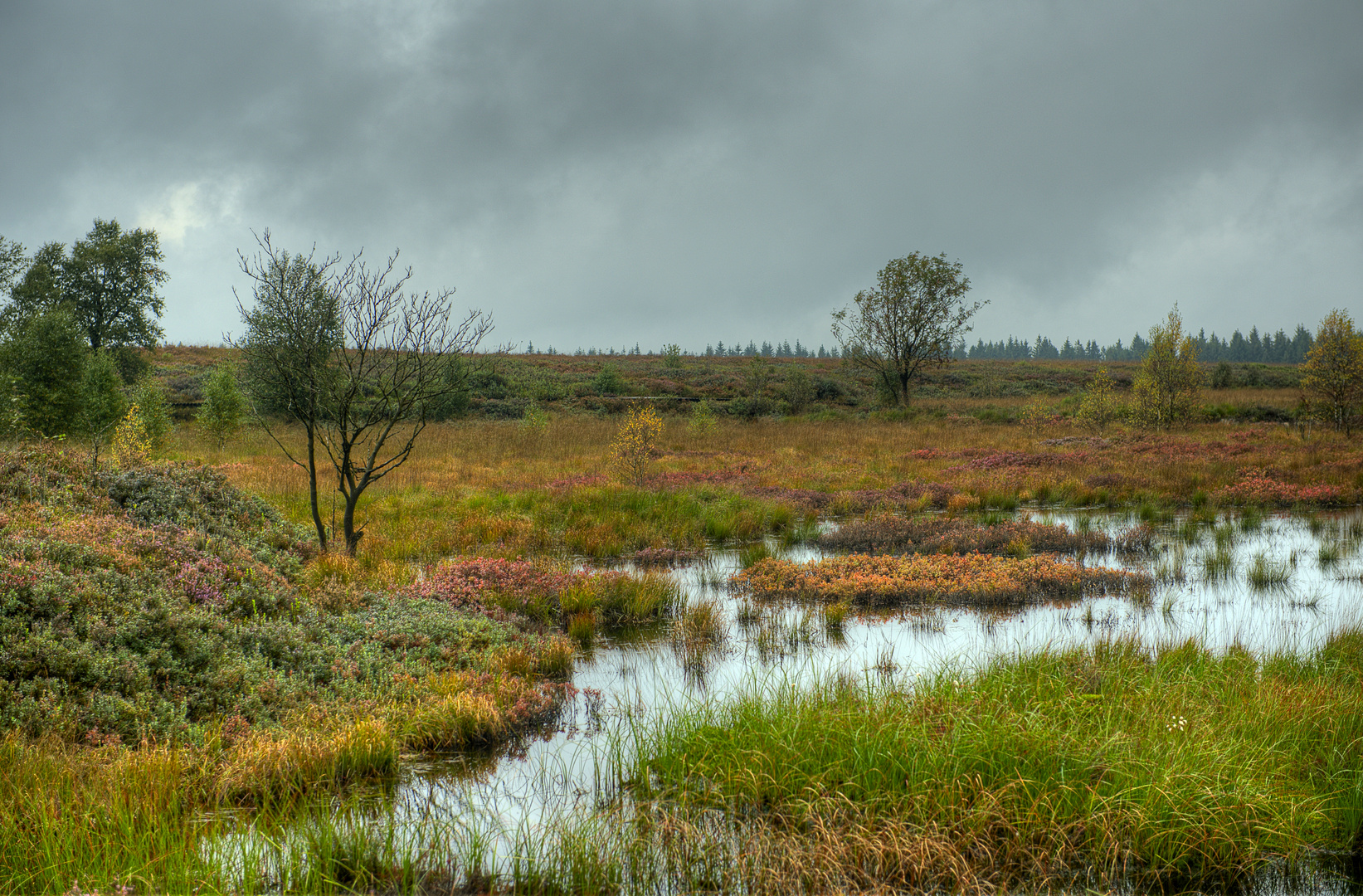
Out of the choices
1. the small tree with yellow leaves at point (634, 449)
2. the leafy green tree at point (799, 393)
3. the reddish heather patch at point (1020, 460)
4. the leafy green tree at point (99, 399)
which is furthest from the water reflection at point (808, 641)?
the leafy green tree at point (799, 393)

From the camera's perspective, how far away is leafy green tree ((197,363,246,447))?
2809 centimetres

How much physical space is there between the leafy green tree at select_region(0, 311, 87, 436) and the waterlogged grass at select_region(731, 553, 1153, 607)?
28.6m

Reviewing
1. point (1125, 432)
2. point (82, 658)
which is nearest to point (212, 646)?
point (82, 658)

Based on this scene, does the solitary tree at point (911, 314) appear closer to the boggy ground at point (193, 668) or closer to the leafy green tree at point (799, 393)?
the leafy green tree at point (799, 393)

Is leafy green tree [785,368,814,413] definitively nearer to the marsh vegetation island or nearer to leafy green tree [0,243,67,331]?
the marsh vegetation island

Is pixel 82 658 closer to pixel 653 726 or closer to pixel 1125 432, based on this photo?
pixel 653 726

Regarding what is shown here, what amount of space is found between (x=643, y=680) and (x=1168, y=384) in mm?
34303

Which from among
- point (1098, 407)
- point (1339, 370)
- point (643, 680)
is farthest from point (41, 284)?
point (1339, 370)

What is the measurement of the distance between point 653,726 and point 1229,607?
8.51 metres

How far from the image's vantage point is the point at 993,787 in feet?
14.8

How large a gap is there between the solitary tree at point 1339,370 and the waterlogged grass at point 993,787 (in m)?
30.4

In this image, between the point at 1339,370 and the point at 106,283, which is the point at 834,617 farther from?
the point at 106,283

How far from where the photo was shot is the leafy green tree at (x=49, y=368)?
25531 millimetres

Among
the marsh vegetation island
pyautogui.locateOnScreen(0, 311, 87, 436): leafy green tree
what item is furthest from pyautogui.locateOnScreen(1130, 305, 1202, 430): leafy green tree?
pyautogui.locateOnScreen(0, 311, 87, 436): leafy green tree
